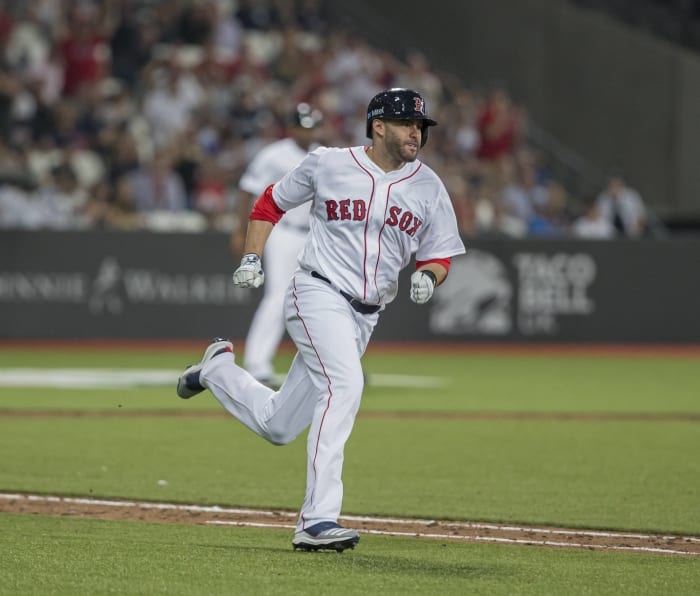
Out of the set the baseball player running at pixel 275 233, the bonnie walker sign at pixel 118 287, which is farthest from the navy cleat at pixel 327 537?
the bonnie walker sign at pixel 118 287

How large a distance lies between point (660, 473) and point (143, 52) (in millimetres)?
14951

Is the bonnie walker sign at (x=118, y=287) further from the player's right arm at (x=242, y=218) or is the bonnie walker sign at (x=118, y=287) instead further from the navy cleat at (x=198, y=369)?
the navy cleat at (x=198, y=369)

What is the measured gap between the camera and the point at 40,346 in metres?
18.4

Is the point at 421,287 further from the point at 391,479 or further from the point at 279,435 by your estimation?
the point at 391,479

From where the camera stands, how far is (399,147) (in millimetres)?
6508

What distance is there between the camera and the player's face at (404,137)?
6492 millimetres

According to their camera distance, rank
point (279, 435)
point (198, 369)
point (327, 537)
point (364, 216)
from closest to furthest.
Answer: point (327, 537) → point (364, 216) → point (279, 435) → point (198, 369)

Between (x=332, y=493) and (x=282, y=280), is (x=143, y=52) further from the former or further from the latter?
(x=332, y=493)

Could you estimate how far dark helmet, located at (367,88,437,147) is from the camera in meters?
6.45

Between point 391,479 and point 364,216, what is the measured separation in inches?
103

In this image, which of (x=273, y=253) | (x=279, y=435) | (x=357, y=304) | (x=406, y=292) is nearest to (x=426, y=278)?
(x=357, y=304)

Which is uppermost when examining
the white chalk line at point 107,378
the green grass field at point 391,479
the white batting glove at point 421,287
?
the white batting glove at point 421,287

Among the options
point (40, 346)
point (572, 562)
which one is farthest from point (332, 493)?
point (40, 346)

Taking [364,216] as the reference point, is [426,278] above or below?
below
